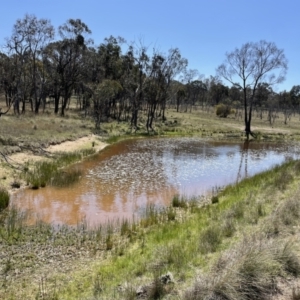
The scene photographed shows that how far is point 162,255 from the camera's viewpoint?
6691 mm

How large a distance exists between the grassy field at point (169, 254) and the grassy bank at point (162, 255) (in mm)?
18

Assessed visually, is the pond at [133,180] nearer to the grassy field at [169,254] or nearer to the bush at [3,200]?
the bush at [3,200]

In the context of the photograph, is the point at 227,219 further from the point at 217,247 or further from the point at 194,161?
the point at 194,161

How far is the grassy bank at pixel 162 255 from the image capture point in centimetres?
507

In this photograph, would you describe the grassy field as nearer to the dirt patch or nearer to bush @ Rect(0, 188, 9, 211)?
bush @ Rect(0, 188, 9, 211)

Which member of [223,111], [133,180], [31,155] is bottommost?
[133,180]

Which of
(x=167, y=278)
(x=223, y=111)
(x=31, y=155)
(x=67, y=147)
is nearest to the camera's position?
(x=167, y=278)

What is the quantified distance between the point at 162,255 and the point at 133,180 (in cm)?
1001

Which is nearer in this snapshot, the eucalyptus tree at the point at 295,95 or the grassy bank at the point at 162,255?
the grassy bank at the point at 162,255

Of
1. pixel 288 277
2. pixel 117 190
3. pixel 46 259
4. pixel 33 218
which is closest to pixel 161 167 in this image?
pixel 117 190

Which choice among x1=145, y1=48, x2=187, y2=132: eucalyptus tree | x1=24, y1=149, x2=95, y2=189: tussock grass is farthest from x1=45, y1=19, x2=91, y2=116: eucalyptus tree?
x1=24, y1=149, x2=95, y2=189: tussock grass

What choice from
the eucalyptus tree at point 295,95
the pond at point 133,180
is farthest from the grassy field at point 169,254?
the eucalyptus tree at point 295,95

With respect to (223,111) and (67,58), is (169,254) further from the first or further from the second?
(223,111)

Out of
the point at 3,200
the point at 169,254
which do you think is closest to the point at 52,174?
the point at 3,200
